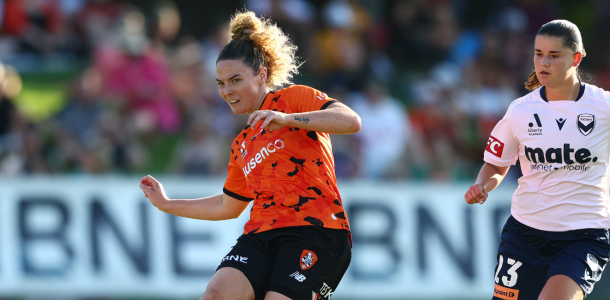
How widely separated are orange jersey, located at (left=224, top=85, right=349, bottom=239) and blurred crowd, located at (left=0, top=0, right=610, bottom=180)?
17.6 ft

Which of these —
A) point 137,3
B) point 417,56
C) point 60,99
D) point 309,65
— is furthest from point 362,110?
point 137,3

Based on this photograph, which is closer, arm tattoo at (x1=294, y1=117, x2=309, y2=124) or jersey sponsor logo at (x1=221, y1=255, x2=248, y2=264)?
arm tattoo at (x1=294, y1=117, x2=309, y2=124)

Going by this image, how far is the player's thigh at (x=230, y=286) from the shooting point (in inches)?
177

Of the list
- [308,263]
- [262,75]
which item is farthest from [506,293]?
[262,75]

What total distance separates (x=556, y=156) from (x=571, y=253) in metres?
0.64

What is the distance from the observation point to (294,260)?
463 cm

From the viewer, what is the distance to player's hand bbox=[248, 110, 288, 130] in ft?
14.0

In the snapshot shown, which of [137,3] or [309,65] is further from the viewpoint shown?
[137,3]

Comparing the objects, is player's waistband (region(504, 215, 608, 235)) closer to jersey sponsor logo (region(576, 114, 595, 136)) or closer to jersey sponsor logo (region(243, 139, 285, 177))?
jersey sponsor logo (region(576, 114, 595, 136))

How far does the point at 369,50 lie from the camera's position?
42.8 ft

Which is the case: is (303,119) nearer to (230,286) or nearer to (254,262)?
(254,262)

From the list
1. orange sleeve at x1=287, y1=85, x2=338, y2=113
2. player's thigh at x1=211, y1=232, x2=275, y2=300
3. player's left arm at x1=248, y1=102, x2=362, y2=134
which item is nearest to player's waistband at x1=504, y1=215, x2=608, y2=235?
player's left arm at x1=248, y1=102, x2=362, y2=134

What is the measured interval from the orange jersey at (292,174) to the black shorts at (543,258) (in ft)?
3.95

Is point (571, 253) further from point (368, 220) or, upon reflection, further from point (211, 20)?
point (211, 20)
